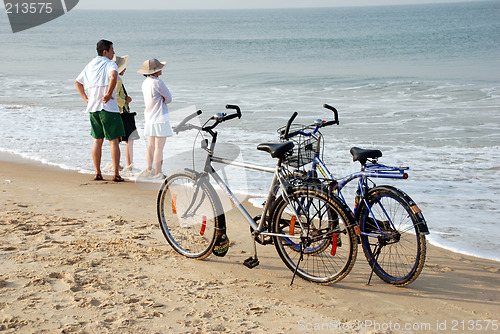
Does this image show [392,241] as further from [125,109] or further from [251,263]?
[125,109]

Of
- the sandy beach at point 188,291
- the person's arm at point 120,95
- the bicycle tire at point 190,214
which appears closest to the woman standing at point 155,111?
the person's arm at point 120,95

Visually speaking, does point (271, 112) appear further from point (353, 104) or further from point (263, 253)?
point (263, 253)

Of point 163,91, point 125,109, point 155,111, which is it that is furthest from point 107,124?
point 163,91

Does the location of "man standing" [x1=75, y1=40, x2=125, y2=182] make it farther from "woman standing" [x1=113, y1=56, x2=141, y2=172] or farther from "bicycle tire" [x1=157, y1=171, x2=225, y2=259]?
"bicycle tire" [x1=157, y1=171, x2=225, y2=259]

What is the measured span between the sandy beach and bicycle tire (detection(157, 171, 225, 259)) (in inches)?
6.1

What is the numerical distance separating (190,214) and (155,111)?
11.4 ft

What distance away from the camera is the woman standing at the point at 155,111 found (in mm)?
8219

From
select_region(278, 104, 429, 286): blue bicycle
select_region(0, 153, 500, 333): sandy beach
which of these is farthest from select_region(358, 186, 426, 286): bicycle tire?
select_region(0, 153, 500, 333): sandy beach

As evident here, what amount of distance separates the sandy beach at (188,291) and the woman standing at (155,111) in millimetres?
2571

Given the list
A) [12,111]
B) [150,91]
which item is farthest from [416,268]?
[12,111]

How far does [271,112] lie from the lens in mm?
16797

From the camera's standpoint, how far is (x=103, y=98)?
802 centimetres

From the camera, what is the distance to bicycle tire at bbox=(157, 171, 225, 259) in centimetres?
511

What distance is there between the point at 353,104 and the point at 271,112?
3.50 meters
